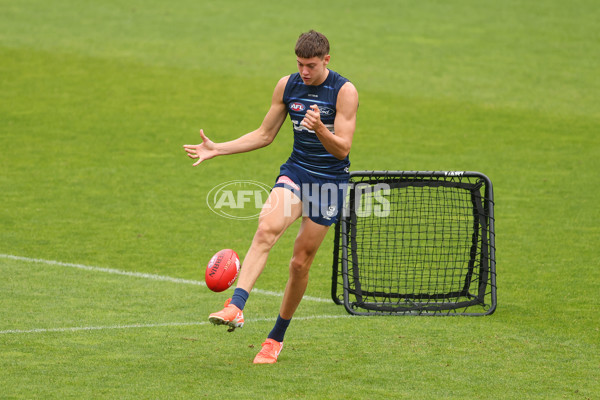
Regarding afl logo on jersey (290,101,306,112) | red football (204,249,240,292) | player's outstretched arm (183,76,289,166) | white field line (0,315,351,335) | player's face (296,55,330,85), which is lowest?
white field line (0,315,351,335)

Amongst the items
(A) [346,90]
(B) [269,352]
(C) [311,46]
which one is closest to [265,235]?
(B) [269,352]

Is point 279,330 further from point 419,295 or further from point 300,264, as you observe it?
point 419,295

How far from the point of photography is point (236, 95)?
67.3 ft

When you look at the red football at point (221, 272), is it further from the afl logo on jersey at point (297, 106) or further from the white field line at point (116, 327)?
the white field line at point (116, 327)

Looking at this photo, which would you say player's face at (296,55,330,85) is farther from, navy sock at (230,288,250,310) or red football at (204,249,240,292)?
navy sock at (230,288,250,310)

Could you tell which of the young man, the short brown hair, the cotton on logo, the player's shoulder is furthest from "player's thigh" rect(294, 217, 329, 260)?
the cotton on logo

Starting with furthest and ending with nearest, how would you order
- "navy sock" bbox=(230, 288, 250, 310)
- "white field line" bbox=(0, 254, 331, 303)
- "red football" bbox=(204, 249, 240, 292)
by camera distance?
"white field line" bbox=(0, 254, 331, 303) → "red football" bbox=(204, 249, 240, 292) → "navy sock" bbox=(230, 288, 250, 310)

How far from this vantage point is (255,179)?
1478 centimetres

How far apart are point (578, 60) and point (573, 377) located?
17864 mm

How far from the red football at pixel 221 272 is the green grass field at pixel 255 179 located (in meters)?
0.67

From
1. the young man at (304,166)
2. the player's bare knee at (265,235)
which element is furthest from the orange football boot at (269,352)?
the player's bare knee at (265,235)

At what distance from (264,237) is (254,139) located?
1.03 m

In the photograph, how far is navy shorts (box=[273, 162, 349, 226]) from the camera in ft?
22.9

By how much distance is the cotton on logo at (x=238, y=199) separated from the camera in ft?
43.9
